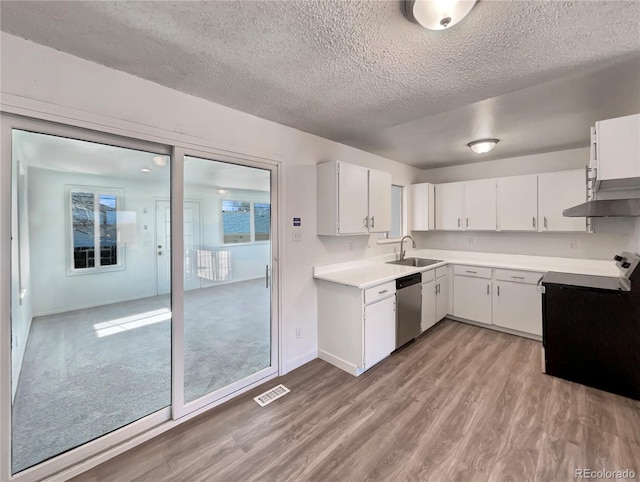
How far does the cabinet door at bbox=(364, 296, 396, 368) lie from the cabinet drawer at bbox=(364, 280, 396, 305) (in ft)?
0.17

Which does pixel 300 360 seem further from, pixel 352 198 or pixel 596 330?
pixel 596 330

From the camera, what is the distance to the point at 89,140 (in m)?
1.73

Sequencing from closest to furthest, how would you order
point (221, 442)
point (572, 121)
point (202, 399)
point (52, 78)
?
point (52, 78)
point (221, 442)
point (202, 399)
point (572, 121)

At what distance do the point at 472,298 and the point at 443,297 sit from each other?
393 millimetres

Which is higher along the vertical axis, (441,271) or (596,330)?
(441,271)

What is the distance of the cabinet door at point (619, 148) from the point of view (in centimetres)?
195

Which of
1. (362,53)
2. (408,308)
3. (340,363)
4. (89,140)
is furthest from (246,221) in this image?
(408,308)

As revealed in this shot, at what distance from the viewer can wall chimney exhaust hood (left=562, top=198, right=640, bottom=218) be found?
213cm

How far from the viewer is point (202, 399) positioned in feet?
7.32

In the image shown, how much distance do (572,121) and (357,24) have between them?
2.68 m

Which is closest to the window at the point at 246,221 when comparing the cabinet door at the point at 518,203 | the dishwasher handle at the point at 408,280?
the dishwasher handle at the point at 408,280

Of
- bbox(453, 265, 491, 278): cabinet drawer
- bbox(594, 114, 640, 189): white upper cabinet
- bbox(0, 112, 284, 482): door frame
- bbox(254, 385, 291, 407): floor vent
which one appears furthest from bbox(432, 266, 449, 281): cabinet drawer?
bbox(0, 112, 284, 482): door frame

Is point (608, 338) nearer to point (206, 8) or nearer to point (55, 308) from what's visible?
point (206, 8)

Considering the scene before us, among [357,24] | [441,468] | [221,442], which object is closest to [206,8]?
[357,24]
